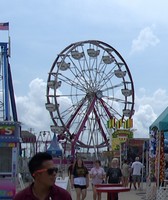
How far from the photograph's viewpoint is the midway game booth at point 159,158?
13891 mm

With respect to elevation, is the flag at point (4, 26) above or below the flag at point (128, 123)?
above

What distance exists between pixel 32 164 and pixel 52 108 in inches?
1549

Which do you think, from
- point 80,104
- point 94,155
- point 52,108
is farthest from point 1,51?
point 94,155

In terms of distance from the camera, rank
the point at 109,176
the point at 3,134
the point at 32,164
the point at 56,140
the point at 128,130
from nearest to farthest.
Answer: the point at 32,164, the point at 3,134, the point at 109,176, the point at 128,130, the point at 56,140

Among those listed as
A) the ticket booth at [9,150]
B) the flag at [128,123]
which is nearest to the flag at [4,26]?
the flag at [128,123]

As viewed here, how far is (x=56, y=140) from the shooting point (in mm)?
46594

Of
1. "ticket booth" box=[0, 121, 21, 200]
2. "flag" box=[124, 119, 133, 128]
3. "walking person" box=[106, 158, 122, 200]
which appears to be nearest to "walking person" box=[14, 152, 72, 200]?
"ticket booth" box=[0, 121, 21, 200]

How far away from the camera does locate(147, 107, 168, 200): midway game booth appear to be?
1389 cm

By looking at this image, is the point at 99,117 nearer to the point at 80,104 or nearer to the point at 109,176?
the point at 80,104

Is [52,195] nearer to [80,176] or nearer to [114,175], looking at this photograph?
[80,176]

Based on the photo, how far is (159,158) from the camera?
15.5m

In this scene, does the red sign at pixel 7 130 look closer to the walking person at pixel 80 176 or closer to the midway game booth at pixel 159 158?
the walking person at pixel 80 176

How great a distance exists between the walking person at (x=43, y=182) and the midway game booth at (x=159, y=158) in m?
9.84

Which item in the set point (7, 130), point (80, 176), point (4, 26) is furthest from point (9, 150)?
point (4, 26)
